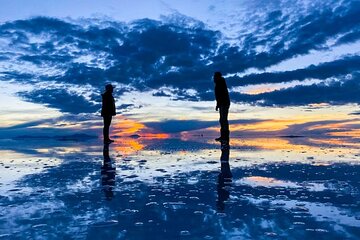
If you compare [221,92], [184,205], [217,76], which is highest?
[217,76]

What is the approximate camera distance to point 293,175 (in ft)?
17.5

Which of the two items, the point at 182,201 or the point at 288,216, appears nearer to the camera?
the point at 288,216

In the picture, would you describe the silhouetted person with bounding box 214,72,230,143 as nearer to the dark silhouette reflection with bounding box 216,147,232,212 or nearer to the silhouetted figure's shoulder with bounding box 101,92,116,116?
the silhouetted figure's shoulder with bounding box 101,92,116,116

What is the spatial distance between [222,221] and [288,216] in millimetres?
563

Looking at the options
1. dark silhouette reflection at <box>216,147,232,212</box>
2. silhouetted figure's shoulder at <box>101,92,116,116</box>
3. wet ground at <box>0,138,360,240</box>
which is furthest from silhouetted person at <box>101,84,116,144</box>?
dark silhouette reflection at <box>216,147,232,212</box>

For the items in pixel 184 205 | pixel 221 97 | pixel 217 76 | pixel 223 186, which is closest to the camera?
pixel 184 205

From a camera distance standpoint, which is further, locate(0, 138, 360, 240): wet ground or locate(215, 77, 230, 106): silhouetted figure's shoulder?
locate(215, 77, 230, 106): silhouetted figure's shoulder

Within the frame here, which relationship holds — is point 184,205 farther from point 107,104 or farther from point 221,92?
point 107,104

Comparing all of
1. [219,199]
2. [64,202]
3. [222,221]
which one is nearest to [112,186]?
[64,202]

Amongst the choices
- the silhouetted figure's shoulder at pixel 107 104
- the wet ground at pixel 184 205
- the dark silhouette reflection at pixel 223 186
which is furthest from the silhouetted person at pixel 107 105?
the dark silhouette reflection at pixel 223 186

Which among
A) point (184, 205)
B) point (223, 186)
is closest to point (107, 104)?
point (223, 186)

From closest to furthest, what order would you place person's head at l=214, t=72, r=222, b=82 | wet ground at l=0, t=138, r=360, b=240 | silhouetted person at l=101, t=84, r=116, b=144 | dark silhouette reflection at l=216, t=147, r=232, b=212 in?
wet ground at l=0, t=138, r=360, b=240 < dark silhouette reflection at l=216, t=147, r=232, b=212 < person's head at l=214, t=72, r=222, b=82 < silhouetted person at l=101, t=84, r=116, b=144

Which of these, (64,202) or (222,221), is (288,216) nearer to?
(222,221)

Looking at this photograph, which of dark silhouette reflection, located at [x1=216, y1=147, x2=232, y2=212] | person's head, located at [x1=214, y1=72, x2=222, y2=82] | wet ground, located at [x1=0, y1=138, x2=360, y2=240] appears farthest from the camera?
person's head, located at [x1=214, y1=72, x2=222, y2=82]
